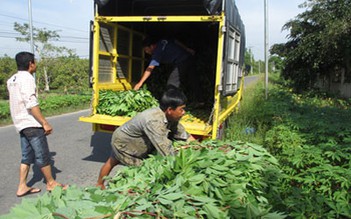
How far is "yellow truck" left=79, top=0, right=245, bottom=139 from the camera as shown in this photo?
476 centimetres

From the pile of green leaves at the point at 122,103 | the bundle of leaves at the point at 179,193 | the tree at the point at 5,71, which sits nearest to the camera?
the bundle of leaves at the point at 179,193

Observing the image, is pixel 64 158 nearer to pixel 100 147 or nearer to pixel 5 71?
pixel 100 147

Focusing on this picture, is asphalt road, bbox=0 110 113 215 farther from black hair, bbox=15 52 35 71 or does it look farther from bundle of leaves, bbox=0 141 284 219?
bundle of leaves, bbox=0 141 284 219

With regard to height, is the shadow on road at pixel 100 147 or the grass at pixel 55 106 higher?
the grass at pixel 55 106

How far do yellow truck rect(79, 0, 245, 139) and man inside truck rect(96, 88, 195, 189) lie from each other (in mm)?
875

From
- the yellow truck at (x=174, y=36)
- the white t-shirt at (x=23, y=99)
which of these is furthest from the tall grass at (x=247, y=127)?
Answer: the white t-shirt at (x=23, y=99)

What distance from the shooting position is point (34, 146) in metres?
4.34

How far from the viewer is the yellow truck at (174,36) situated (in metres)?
4.76

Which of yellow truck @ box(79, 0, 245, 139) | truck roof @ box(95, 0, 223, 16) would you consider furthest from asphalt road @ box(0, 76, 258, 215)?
truck roof @ box(95, 0, 223, 16)

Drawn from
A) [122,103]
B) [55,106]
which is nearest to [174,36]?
[122,103]

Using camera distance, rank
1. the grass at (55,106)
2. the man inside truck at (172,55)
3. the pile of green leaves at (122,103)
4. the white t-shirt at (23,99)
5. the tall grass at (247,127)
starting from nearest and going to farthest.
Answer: the white t-shirt at (23,99) → the pile of green leaves at (122,103) → the man inside truck at (172,55) → the tall grass at (247,127) → the grass at (55,106)

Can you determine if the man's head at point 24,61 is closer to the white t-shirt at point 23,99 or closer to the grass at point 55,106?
the white t-shirt at point 23,99

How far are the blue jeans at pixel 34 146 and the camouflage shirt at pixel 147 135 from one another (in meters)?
1.12

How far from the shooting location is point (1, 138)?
792 centimetres
